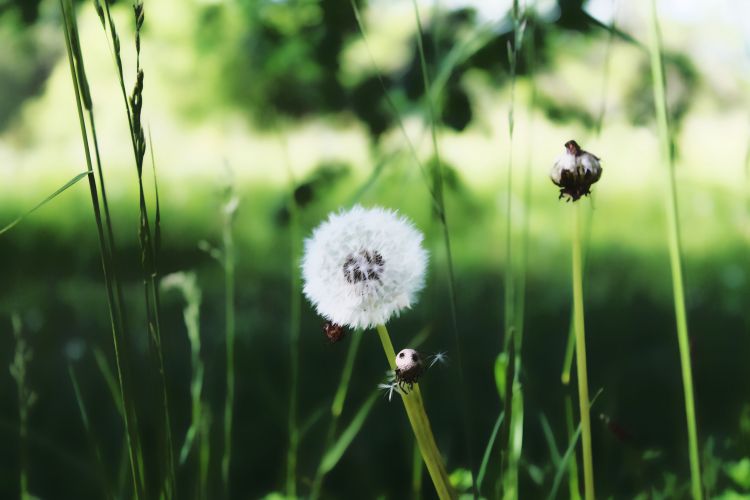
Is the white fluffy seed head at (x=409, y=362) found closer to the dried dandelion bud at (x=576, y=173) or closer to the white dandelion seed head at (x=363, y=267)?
the white dandelion seed head at (x=363, y=267)

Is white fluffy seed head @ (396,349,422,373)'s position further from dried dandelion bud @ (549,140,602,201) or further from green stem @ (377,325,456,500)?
dried dandelion bud @ (549,140,602,201)

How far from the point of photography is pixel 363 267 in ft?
2.47

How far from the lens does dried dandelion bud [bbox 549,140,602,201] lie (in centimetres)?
60

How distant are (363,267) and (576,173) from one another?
23 cm

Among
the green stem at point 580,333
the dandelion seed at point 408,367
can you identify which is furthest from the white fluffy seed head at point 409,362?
the green stem at point 580,333

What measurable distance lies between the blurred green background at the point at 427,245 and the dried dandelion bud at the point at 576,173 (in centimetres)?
11

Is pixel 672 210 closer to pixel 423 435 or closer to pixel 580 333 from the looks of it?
pixel 580 333

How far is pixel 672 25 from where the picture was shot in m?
3.98

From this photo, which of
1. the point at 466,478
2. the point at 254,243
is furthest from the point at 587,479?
the point at 254,243

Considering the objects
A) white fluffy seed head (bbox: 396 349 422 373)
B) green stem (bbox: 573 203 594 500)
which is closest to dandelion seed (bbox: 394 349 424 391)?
white fluffy seed head (bbox: 396 349 422 373)

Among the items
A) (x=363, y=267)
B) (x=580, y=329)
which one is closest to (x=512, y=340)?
(x=580, y=329)

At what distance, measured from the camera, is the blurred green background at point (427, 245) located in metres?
1.54

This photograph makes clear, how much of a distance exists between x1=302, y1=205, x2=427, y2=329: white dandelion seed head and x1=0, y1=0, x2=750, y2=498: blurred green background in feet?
0.35

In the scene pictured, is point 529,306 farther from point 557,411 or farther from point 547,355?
point 557,411
